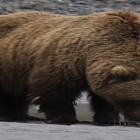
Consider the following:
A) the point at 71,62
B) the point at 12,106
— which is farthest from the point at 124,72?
the point at 12,106

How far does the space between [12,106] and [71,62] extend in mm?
1381

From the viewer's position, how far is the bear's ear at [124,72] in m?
6.46

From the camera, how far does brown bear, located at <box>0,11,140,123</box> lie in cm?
660

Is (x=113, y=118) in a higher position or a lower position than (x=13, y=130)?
lower

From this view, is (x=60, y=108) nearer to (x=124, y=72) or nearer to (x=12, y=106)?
(x=124, y=72)

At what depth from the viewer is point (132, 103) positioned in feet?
21.7

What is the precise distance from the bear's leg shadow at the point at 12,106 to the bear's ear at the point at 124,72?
63.4 inches

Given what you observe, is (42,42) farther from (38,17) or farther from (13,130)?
(13,130)

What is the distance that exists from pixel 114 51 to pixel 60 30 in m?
0.78

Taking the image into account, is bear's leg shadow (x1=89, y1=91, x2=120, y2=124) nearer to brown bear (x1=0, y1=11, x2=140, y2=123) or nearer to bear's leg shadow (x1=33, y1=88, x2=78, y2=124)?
brown bear (x1=0, y1=11, x2=140, y2=123)

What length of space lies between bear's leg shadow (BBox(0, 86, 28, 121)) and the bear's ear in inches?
63.4

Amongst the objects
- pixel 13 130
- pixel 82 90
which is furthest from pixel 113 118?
pixel 13 130

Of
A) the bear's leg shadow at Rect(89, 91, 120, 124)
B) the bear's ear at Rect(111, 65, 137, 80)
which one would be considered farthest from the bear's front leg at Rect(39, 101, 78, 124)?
the bear's ear at Rect(111, 65, 137, 80)

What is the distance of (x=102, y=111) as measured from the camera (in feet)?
24.1
